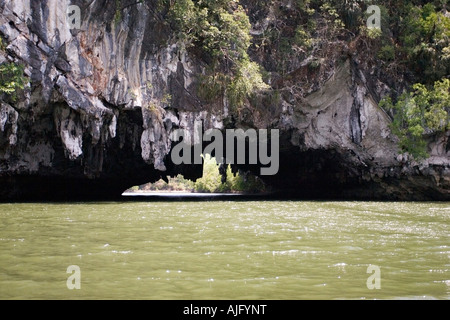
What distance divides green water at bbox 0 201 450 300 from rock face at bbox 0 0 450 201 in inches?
355

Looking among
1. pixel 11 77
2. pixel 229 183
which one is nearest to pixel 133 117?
pixel 11 77

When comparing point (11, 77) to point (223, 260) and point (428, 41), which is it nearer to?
point (223, 260)

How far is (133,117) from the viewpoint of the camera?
21125 millimetres

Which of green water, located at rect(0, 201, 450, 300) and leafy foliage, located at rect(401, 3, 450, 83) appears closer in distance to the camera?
green water, located at rect(0, 201, 450, 300)

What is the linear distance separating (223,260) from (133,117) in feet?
51.9

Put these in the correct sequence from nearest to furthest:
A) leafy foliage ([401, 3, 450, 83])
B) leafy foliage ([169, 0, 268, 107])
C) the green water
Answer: the green water, leafy foliage ([169, 0, 268, 107]), leafy foliage ([401, 3, 450, 83])

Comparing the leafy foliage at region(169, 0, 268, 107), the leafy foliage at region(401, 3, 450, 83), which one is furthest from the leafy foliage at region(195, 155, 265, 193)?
the leafy foliage at region(401, 3, 450, 83)

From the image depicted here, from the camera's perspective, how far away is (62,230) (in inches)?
363

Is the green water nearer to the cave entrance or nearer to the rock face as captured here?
the rock face

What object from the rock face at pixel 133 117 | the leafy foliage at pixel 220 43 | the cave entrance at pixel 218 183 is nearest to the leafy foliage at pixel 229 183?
the cave entrance at pixel 218 183

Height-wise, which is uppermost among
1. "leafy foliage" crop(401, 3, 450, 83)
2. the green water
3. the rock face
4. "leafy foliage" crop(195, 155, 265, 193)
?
"leafy foliage" crop(401, 3, 450, 83)

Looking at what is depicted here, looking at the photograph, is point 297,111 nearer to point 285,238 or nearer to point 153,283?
point 285,238

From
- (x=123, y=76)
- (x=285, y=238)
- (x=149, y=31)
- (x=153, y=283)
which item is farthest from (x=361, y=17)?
(x=153, y=283)

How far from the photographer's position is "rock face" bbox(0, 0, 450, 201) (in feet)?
57.9
